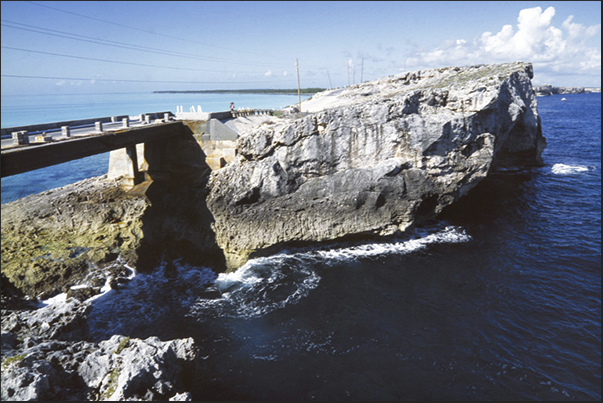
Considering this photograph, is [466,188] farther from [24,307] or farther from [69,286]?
[24,307]

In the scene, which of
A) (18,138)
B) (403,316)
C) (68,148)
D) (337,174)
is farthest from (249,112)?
(403,316)

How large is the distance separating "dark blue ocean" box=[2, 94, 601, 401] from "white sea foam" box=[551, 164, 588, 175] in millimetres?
19129

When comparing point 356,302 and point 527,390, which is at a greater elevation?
point 356,302

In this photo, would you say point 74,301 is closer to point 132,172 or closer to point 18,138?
point 18,138

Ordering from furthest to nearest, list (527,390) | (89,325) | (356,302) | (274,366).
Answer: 1. (356,302)
2. (89,325)
3. (274,366)
4. (527,390)

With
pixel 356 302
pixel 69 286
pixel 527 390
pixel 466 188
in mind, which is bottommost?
pixel 527 390

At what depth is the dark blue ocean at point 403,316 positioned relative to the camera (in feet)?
62.9

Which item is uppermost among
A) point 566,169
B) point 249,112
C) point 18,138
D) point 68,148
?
point 249,112

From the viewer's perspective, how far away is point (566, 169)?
55.8 meters

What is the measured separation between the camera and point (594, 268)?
29344mm

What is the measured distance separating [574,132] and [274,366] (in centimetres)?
9824

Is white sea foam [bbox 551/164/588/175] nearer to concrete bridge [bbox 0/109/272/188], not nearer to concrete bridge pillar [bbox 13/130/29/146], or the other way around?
concrete bridge [bbox 0/109/272/188]

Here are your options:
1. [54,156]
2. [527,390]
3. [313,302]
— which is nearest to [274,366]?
[313,302]

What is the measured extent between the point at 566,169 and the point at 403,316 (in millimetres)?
48134
